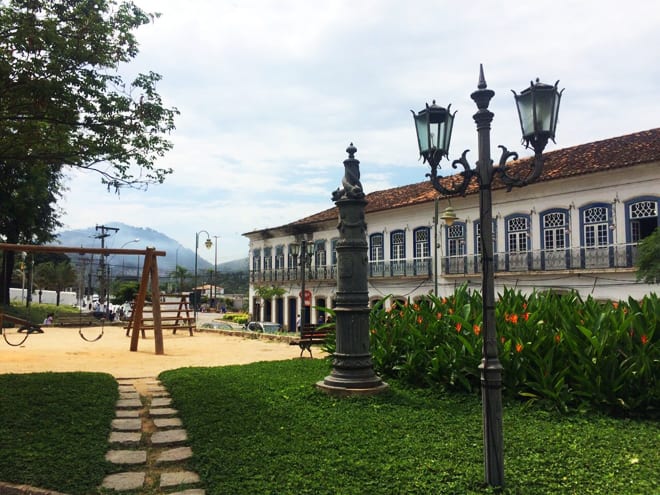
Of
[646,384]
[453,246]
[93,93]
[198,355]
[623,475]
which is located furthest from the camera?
[453,246]

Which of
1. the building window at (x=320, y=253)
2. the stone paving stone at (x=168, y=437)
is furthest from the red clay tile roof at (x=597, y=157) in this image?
the stone paving stone at (x=168, y=437)

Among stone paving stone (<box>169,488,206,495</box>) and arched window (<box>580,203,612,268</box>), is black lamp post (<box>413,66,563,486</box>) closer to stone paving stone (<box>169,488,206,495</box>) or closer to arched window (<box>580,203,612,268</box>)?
stone paving stone (<box>169,488,206,495</box>)

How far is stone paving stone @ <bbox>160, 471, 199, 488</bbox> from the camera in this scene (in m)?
4.23

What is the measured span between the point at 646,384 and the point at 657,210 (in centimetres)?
1497

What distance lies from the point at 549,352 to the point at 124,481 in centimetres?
448

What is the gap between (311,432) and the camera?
17.5 ft

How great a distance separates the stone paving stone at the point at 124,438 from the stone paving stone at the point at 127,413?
719 millimetres

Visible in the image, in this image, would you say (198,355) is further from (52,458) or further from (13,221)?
(13,221)

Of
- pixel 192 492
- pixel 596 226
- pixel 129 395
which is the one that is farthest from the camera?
pixel 596 226

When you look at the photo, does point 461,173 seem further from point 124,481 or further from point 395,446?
point 124,481

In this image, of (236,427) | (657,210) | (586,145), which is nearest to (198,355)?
(236,427)

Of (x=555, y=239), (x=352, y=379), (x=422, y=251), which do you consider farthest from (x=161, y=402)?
(x=422, y=251)

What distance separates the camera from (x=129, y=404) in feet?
22.5

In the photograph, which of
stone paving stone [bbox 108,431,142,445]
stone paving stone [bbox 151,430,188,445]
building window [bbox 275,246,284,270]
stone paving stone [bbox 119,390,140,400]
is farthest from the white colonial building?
stone paving stone [bbox 108,431,142,445]
